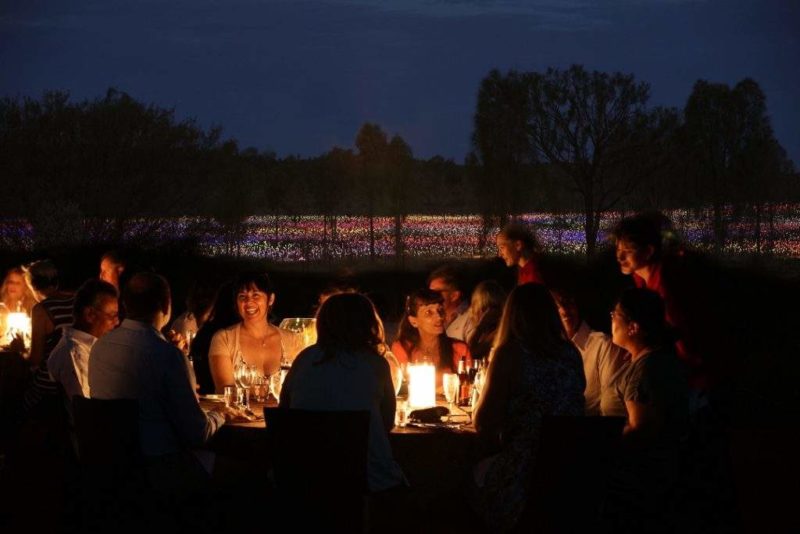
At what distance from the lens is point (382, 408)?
464 cm

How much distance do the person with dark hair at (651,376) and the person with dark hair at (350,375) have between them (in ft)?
3.47

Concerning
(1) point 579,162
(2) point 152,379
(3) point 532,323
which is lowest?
(2) point 152,379

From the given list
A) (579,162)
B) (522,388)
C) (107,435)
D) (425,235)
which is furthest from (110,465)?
(425,235)

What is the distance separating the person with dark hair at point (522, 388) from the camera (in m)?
4.45

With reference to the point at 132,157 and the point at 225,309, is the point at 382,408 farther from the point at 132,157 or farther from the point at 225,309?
the point at 132,157

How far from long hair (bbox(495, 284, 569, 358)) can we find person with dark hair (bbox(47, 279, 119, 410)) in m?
2.05

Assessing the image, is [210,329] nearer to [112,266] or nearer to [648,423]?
[112,266]

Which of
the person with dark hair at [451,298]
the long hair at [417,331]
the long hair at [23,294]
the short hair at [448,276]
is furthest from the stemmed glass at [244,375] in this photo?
the long hair at [23,294]

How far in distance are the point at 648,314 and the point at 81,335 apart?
2.71m

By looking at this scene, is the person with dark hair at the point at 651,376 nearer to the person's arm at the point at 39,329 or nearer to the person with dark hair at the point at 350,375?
the person with dark hair at the point at 350,375

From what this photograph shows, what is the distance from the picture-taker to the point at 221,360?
634 cm

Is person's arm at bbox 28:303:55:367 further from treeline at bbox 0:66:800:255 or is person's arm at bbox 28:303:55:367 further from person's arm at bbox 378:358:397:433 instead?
treeline at bbox 0:66:800:255

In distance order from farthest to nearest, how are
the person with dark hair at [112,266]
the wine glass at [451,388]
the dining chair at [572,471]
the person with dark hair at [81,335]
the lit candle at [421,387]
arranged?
the person with dark hair at [112,266]
the wine glass at [451,388]
the lit candle at [421,387]
the person with dark hair at [81,335]
the dining chair at [572,471]

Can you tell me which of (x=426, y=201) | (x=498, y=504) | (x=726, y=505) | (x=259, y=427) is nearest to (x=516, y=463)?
(x=498, y=504)
